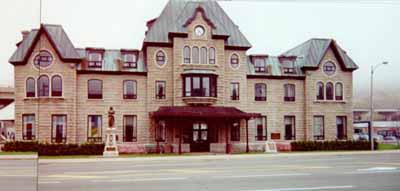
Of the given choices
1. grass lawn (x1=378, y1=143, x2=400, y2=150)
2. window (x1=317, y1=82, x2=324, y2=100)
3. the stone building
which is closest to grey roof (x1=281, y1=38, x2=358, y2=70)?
the stone building

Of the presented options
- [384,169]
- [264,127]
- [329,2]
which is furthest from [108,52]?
[384,169]

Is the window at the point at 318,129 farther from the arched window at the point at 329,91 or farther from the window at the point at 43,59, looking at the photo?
the window at the point at 43,59

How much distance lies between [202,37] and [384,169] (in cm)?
192

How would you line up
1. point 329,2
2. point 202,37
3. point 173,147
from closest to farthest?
1. point 329,2
2. point 173,147
3. point 202,37

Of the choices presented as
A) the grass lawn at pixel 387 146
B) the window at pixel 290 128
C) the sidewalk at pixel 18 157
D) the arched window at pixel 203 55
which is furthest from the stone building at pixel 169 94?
the arched window at pixel 203 55

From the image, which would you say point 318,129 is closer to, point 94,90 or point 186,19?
point 186,19

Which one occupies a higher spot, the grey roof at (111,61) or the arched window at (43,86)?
the grey roof at (111,61)

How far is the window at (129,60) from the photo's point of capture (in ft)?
10.1

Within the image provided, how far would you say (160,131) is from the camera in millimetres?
3352

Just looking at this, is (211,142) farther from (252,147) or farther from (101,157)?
(101,157)

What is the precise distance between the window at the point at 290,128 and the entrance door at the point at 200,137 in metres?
0.73

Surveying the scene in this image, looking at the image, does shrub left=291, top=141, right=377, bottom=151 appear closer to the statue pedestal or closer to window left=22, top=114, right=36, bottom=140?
the statue pedestal

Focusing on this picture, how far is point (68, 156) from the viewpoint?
112 inches

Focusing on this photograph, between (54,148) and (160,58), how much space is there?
1115mm
